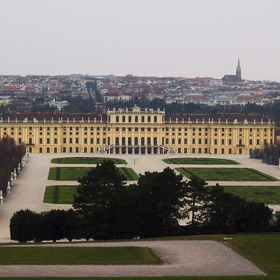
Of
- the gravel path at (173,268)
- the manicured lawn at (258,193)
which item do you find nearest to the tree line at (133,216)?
the gravel path at (173,268)

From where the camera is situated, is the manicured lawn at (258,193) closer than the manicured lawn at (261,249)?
No

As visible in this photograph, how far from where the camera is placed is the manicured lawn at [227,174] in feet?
188

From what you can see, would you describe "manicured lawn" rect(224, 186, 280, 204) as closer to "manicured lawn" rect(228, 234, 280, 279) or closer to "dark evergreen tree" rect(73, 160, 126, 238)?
"dark evergreen tree" rect(73, 160, 126, 238)

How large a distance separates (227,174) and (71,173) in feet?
29.7

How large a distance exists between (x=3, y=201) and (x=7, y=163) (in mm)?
19142

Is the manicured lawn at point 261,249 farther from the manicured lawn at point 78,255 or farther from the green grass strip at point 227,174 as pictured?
the green grass strip at point 227,174

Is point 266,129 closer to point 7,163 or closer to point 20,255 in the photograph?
point 7,163

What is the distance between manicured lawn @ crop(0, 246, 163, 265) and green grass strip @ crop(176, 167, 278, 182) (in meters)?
29.4

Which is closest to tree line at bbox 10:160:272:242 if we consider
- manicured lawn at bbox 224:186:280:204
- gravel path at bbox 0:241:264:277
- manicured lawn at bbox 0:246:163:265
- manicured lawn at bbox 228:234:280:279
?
manicured lawn at bbox 228:234:280:279

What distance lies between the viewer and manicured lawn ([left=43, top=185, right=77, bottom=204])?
1792 inches

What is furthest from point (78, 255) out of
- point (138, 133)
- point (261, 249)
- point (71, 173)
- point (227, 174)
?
point (138, 133)

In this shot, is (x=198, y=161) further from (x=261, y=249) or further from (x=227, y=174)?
(x=261, y=249)

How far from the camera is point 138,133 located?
8344cm

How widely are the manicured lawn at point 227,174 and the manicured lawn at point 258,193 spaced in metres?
4.79
